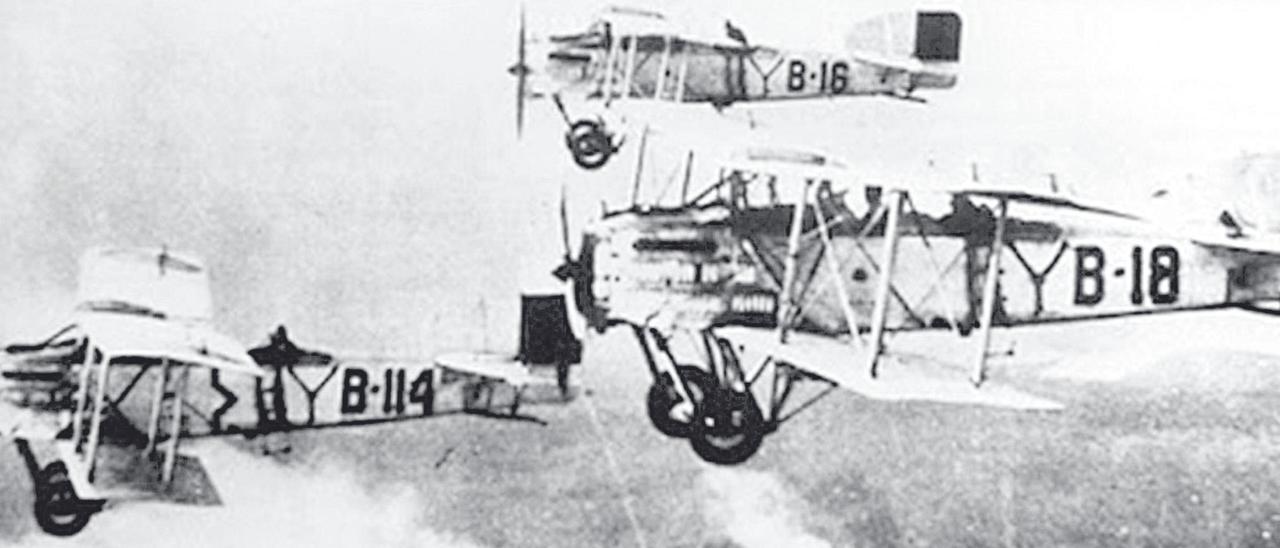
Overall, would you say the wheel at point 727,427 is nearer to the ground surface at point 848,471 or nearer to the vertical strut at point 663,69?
the ground surface at point 848,471

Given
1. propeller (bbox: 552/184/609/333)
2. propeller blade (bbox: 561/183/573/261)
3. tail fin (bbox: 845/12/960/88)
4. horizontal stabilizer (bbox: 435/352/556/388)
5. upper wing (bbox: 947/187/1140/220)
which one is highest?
tail fin (bbox: 845/12/960/88)

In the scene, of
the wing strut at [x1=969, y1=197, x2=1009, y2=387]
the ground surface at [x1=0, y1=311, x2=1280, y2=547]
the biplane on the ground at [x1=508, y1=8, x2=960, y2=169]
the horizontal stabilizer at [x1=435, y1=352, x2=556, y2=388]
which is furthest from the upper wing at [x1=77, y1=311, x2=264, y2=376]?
the wing strut at [x1=969, y1=197, x2=1009, y2=387]

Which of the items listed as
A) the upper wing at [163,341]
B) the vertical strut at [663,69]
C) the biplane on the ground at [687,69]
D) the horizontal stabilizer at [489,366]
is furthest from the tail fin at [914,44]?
the upper wing at [163,341]

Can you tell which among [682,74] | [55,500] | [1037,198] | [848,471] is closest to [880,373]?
[848,471]

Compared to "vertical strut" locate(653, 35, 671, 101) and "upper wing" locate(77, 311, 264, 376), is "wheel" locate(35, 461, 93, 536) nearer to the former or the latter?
"upper wing" locate(77, 311, 264, 376)

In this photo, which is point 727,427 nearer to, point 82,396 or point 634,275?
point 634,275

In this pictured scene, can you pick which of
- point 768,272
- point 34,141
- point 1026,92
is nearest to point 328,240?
point 34,141
